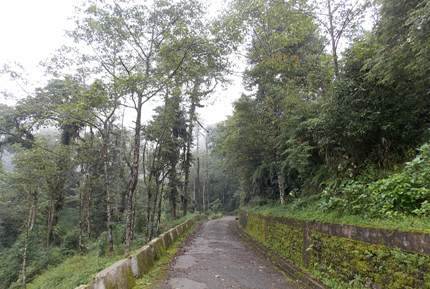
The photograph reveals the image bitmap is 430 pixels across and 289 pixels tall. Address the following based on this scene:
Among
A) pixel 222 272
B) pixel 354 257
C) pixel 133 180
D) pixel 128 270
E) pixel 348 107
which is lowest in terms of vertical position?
pixel 222 272

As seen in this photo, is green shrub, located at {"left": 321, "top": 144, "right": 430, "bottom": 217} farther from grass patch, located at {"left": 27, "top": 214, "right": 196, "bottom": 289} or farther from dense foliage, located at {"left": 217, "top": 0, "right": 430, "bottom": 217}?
grass patch, located at {"left": 27, "top": 214, "right": 196, "bottom": 289}

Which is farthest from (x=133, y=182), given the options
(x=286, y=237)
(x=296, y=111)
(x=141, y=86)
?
(x=296, y=111)

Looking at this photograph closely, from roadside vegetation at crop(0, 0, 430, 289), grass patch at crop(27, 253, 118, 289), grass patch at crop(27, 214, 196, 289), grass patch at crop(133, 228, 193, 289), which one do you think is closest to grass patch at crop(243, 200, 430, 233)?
roadside vegetation at crop(0, 0, 430, 289)

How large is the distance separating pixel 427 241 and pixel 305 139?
24.6 ft

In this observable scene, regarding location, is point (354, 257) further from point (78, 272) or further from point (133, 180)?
point (78, 272)

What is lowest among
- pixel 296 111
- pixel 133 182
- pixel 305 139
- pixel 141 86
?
pixel 133 182

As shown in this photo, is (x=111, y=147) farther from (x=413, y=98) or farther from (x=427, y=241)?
(x=427, y=241)

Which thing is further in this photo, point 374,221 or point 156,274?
point 156,274

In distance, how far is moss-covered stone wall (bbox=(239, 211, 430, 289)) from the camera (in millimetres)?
3840

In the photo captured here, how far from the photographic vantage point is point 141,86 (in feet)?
33.0

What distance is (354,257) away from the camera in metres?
5.18

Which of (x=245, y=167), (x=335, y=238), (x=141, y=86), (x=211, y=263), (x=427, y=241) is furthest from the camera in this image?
(x=245, y=167)

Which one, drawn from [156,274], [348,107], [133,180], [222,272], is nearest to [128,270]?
[156,274]

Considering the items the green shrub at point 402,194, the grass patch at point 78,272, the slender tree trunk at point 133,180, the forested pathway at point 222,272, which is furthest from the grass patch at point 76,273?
the green shrub at point 402,194
